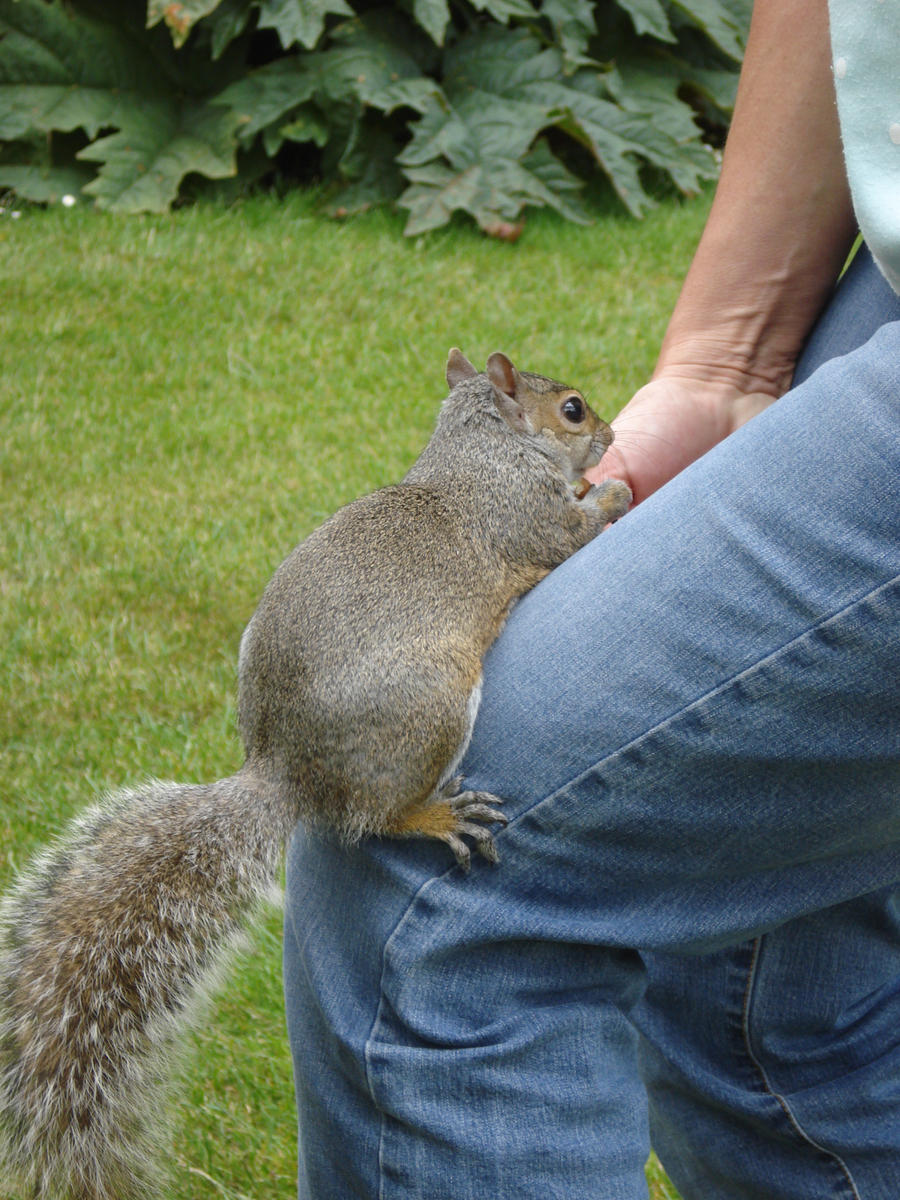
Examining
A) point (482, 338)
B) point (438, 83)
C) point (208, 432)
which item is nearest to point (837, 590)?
point (208, 432)

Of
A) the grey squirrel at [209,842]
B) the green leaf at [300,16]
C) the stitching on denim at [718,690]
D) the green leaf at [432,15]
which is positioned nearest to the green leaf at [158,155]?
the green leaf at [300,16]

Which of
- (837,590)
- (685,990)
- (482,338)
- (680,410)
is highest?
(837,590)

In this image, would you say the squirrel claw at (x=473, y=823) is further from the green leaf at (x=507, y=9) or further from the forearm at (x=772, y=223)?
the green leaf at (x=507, y=9)

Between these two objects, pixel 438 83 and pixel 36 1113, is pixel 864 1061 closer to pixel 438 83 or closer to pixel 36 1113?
pixel 36 1113

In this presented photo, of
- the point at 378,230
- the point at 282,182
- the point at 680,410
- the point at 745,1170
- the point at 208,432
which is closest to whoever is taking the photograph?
the point at 745,1170

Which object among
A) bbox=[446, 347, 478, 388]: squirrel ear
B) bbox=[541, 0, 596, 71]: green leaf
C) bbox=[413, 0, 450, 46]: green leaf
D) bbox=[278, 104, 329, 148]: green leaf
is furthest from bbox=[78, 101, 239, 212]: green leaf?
bbox=[446, 347, 478, 388]: squirrel ear

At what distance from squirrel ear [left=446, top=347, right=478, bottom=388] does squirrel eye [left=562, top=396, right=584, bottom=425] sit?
114mm

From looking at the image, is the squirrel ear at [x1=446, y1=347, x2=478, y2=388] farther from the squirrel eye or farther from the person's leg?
the person's leg

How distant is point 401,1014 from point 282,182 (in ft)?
12.4

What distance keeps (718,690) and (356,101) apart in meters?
3.52

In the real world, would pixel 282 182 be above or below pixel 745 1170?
below

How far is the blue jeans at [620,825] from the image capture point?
29.5 inches

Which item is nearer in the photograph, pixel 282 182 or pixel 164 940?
pixel 164 940

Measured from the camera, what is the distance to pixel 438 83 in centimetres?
417
